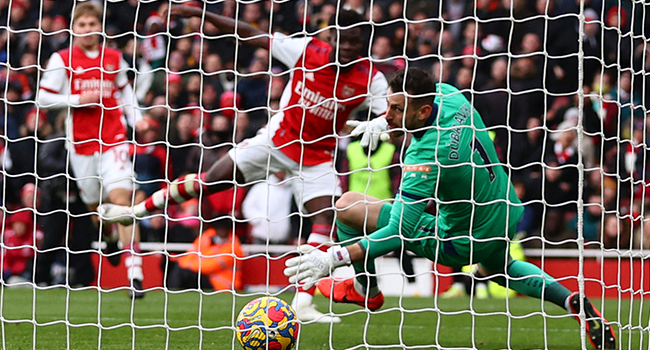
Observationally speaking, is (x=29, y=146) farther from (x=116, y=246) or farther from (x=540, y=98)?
(x=540, y=98)

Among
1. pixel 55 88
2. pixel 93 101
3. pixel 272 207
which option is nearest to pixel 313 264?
pixel 93 101

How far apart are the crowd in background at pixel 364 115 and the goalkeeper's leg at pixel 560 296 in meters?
2.83

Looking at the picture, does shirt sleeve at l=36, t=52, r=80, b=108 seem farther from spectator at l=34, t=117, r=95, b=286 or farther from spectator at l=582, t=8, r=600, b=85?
spectator at l=582, t=8, r=600, b=85

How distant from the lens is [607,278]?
7.65 meters

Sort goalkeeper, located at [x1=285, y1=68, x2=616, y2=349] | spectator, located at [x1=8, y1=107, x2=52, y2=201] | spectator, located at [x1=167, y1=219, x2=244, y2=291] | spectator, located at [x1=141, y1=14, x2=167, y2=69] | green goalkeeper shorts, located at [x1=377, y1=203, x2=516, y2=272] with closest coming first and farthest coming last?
goalkeeper, located at [x1=285, y1=68, x2=616, y2=349]
green goalkeeper shorts, located at [x1=377, y1=203, x2=516, y2=272]
spectator, located at [x1=167, y1=219, x2=244, y2=291]
spectator, located at [x1=8, y1=107, x2=52, y2=201]
spectator, located at [x1=141, y1=14, x2=167, y2=69]

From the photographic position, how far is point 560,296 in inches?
165

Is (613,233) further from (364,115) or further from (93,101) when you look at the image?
(93,101)

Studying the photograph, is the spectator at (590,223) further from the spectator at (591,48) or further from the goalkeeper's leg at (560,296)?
the goalkeeper's leg at (560,296)

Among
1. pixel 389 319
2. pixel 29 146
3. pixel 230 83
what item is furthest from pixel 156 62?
pixel 389 319

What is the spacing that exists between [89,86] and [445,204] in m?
3.35

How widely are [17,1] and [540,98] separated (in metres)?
6.17

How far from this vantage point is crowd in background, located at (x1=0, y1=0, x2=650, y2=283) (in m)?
7.82

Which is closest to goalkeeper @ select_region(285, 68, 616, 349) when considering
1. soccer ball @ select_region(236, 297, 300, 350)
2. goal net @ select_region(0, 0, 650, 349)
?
soccer ball @ select_region(236, 297, 300, 350)

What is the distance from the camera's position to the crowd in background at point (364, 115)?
7.82 metres
